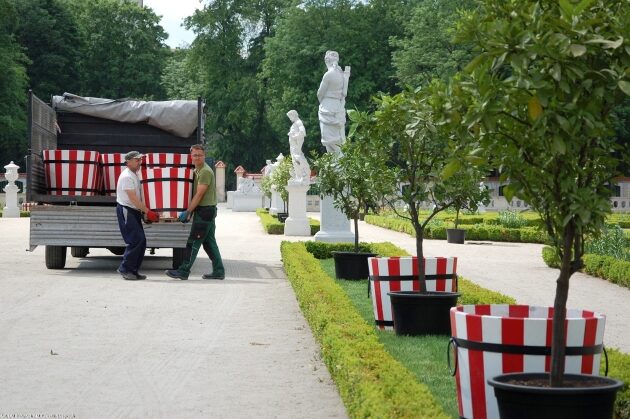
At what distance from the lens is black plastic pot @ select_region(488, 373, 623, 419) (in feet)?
14.3

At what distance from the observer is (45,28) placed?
198 feet

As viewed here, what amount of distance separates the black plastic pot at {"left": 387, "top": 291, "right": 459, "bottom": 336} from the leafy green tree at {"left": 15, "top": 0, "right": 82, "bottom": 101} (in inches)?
2128

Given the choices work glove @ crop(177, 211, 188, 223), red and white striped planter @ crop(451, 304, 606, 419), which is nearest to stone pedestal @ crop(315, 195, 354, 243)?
work glove @ crop(177, 211, 188, 223)

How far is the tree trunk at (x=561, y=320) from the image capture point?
4664mm

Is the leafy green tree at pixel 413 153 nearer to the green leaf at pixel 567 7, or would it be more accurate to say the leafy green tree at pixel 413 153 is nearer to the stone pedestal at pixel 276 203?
the green leaf at pixel 567 7

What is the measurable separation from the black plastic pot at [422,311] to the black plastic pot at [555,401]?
3.54 m

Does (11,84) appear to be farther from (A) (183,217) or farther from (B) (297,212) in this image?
(A) (183,217)

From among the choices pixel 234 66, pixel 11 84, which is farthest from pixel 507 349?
pixel 234 66

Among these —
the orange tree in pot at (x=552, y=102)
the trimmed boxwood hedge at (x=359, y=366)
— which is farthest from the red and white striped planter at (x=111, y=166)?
the orange tree in pot at (x=552, y=102)

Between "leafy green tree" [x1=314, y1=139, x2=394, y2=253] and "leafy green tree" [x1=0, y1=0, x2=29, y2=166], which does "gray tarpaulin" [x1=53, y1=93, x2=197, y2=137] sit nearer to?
"leafy green tree" [x1=314, y1=139, x2=394, y2=253]

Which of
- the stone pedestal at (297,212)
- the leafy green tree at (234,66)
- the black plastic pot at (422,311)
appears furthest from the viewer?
the leafy green tree at (234,66)

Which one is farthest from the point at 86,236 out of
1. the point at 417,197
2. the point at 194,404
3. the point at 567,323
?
the point at 567,323

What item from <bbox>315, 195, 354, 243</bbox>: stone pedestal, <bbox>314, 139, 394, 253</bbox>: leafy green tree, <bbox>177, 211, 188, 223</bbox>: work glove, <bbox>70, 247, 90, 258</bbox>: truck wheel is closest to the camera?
<bbox>314, 139, 394, 253</bbox>: leafy green tree

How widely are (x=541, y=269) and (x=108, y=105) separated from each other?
6986mm
